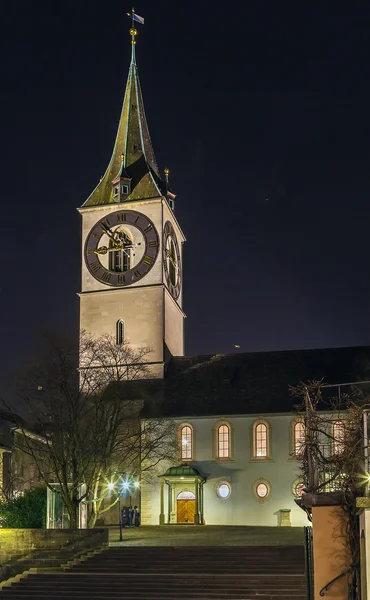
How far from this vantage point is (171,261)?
63.4 meters

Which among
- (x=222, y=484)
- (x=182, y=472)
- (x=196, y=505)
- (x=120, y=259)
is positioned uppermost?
(x=120, y=259)

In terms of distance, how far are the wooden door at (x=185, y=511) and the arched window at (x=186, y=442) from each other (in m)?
2.58

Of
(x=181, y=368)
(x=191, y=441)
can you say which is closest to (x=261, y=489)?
(x=191, y=441)

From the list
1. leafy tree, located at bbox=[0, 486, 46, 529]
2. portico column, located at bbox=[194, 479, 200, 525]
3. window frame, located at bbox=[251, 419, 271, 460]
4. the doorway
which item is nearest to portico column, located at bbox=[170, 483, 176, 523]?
the doorway

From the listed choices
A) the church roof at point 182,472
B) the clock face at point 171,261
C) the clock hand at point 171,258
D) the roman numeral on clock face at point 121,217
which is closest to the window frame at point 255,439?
the church roof at point 182,472

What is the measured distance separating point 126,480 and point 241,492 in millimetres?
6809

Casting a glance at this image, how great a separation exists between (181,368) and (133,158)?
17.5m

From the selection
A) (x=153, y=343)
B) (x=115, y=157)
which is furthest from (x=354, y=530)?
(x=115, y=157)

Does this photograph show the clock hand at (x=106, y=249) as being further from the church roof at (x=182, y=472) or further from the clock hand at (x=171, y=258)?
the church roof at (x=182, y=472)

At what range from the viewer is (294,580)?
2758cm

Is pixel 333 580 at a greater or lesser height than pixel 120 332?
lesser

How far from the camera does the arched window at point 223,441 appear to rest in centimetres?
5209

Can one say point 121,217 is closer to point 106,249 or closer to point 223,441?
point 106,249

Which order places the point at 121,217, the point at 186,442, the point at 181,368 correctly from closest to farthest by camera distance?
the point at 186,442
the point at 181,368
the point at 121,217
